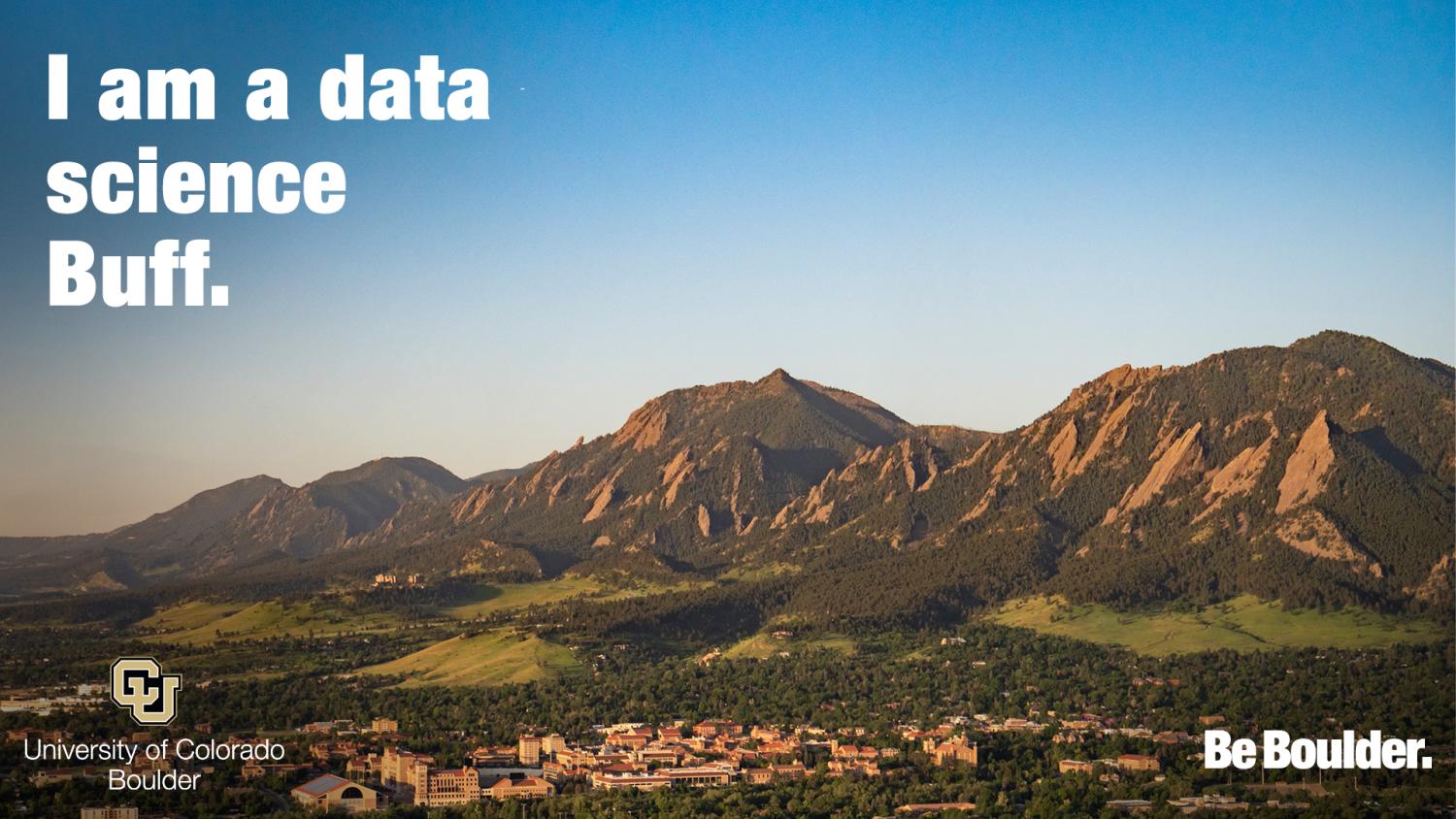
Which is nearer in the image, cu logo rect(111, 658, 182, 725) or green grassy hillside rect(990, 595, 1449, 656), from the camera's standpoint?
cu logo rect(111, 658, 182, 725)

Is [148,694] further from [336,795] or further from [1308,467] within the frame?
[1308,467]

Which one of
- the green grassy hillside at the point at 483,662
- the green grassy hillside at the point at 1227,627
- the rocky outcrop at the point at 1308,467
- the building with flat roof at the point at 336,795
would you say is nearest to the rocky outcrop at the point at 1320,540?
the rocky outcrop at the point at 1308,467

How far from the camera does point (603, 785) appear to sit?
122m

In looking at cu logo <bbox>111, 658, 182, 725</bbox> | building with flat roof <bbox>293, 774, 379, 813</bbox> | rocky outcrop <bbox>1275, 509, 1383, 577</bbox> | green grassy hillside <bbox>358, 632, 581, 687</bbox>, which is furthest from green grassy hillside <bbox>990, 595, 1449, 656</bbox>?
cu logo <bbox>111, 658, 182, 725</bbox>

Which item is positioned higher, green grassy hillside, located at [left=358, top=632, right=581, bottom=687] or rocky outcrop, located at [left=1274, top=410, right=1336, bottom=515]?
rocky outcrop, located at [left=1274, top=410, right=1336, bottom=515]

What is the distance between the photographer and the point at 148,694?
461ft

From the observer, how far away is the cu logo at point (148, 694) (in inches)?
5384

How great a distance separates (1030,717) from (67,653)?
97976 millimetres

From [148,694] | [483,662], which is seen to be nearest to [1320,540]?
[483,662]

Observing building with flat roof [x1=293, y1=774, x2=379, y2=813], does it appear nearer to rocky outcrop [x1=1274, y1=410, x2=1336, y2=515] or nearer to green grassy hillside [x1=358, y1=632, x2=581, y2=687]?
green grassy hillside [x1=358, y1=632, x2=581, y2=687]

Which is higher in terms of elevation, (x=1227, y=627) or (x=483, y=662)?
(x=1227, y=627)

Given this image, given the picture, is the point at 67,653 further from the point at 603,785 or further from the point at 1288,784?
the point at 1288,784

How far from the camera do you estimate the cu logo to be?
449 ft

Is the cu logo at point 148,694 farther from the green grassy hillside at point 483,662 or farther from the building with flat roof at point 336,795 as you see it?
the green grassy hillside at point 483,662
